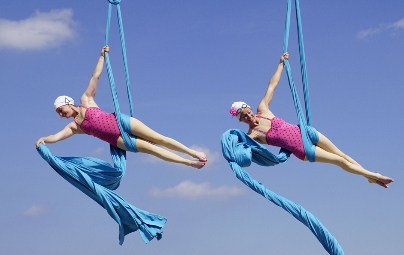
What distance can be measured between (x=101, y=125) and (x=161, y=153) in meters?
0.81

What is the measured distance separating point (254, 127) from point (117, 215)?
2.02 meters

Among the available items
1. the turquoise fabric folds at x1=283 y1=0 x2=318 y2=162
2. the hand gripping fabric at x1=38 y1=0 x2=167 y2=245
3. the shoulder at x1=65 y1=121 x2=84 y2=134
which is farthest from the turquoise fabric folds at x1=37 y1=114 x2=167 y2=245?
the turquoise fabric folds at x1=283 y1=0 x2=318 y2=162

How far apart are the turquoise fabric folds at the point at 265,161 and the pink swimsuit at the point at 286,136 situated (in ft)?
0.55

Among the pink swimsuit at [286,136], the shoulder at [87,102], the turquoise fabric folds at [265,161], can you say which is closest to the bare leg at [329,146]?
the pink swimsuit at [286,136]

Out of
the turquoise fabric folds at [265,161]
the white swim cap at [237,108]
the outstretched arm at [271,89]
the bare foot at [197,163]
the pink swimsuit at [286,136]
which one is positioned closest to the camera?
the turquoise fabric folds at [265,161]

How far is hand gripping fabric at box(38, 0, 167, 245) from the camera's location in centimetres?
941

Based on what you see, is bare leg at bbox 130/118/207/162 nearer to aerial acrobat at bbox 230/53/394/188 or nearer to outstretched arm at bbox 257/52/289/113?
aerial acrobat at bbox 230/53/394/188

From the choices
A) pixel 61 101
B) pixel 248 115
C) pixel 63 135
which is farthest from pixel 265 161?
pixel 61 101

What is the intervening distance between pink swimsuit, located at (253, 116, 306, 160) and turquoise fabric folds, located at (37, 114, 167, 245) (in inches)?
66.4

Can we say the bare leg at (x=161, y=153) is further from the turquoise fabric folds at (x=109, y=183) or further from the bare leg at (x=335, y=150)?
the bare leg at (x=335, y=150)

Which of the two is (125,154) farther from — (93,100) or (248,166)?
A: (248,166)

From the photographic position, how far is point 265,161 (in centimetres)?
959

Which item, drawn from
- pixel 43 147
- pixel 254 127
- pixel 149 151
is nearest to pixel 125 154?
pixel 149 151

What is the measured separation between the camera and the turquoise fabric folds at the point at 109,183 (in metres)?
9.40
